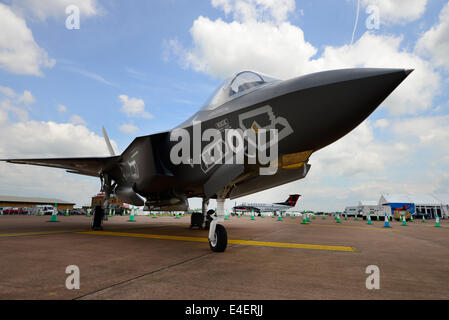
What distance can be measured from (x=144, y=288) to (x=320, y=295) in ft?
5.09

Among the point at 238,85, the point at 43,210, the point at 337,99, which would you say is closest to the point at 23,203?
the point at 43,210

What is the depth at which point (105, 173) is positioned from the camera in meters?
8.55

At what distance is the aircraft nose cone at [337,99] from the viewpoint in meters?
2.76

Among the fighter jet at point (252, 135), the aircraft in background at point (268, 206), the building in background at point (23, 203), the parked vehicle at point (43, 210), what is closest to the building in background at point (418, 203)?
the aircraft in background at point (268, 206)

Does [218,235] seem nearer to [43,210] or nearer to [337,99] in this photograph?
[337,99]

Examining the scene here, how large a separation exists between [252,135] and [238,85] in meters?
1.24

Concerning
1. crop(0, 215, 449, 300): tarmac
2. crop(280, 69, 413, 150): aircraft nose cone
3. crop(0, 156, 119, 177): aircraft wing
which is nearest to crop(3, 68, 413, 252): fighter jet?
crop(280, 69, 413, 150): aircraft nose cone

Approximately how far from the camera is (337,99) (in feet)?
9.48

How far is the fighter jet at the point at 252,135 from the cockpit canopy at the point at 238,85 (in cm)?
2

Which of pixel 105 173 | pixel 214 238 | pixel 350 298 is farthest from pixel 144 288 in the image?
pixel 105 173

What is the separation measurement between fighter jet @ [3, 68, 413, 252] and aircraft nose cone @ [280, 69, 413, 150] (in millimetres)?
10

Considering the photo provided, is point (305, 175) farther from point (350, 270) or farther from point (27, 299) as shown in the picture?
point (27, 299)

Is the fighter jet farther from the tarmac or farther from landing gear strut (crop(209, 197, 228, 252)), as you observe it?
the tarmac

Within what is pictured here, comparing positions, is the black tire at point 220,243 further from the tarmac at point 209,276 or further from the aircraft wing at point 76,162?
the aircraft wing at point 76,162
